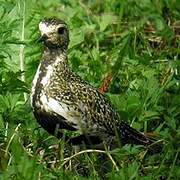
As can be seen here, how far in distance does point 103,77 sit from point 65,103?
1.38 metres

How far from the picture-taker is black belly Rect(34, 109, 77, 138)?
5.40 metres

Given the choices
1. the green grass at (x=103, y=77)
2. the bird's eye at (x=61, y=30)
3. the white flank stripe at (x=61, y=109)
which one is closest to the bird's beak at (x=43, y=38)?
the bird's eye at (x=61, y=30)

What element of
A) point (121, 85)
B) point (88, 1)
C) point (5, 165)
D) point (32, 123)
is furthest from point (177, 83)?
point (88, 1)

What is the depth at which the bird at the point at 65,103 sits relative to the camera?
544cm

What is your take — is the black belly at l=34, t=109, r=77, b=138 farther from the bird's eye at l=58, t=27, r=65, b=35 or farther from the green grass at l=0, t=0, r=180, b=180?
the bird's eye at l=58, t=27, r=65, b=35

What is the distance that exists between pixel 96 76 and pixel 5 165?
179cm

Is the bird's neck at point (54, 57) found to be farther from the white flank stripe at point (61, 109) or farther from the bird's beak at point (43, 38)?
the white flank stripe at point (61, 109)

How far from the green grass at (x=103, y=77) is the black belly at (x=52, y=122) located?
118mm

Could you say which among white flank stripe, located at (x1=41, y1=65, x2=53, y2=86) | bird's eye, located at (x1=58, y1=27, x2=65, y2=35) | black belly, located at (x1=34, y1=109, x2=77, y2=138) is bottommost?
black belly, located at (x1=34, y1=109, x2=77, y2=138)

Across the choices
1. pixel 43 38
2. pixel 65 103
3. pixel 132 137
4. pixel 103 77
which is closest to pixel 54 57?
pixel 43 38

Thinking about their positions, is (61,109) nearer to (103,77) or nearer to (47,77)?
(47,77)

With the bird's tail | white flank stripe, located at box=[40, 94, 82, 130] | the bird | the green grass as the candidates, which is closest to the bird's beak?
the bird

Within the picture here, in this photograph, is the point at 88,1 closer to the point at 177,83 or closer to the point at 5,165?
the point at 177,83

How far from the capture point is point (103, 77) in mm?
6832
